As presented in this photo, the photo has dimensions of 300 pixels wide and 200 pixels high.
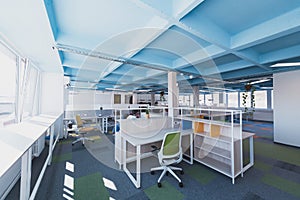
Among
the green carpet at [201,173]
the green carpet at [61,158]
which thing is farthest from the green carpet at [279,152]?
the green carpet at [61,158]

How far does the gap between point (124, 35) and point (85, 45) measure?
0.88 meters

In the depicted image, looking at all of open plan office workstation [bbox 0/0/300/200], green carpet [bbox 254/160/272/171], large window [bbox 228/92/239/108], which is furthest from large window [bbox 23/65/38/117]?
large window [bbox 228/92/239/108]

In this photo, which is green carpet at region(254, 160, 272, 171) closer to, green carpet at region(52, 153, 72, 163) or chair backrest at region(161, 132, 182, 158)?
chair backrest at region(161, 132, 182, 158)

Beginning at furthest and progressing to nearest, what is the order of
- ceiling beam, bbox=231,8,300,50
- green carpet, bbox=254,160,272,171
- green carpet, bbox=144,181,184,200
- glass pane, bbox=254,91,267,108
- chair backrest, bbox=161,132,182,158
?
glass pane, bbox=254,91,267,108 < green carpet, bbox=254,160,272,171 < chair backrest, bbox=161,132,182,158 < green carpet, bbox=144,181,184,200 < ceiling beam, bbox=231,8,300,50

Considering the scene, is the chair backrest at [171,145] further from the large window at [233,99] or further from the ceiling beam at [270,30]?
the large window at [233,99]

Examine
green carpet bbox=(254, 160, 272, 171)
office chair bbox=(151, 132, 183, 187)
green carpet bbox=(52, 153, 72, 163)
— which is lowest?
green carpet bbox=(52, 153, 72, 163)

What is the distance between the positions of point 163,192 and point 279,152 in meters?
3.62

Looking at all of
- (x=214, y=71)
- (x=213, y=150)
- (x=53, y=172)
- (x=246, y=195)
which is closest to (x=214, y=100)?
(x=214, y=71)

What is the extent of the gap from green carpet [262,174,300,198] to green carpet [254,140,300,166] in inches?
42.1

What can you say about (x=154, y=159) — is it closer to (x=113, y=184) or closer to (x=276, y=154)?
(x=113, y=184)

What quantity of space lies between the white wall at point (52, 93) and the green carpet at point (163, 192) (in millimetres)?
4206

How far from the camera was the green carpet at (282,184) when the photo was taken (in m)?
2.03

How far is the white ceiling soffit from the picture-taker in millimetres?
1363

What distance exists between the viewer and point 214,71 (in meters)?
4.58
